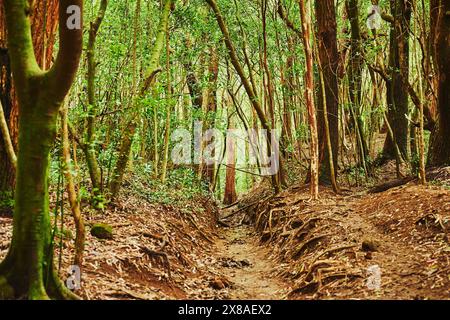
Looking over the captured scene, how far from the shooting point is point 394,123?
1388 centimetres

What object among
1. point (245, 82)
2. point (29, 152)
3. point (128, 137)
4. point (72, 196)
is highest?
point (245, 82)

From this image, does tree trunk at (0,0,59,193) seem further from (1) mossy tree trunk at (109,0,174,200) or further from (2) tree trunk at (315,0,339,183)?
(2) tree trunk at (315,0,339,183)

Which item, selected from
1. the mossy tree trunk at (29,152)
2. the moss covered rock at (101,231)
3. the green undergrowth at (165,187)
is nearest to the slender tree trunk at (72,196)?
the mossy tree trunk at (29,152)

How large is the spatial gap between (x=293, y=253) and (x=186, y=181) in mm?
6367

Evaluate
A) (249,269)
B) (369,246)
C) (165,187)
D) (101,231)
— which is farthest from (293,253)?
(165,187)

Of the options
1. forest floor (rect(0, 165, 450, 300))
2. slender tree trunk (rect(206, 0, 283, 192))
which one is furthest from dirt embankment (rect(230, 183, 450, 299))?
slender tree trunk (rect(206, 0, 283, 192))

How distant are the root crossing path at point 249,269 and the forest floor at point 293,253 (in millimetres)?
25

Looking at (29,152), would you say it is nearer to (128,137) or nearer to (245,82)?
(128,137)

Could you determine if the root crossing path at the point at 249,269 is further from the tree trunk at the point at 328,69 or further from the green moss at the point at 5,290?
the green moss at the point at 5,290

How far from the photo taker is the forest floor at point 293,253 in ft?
18.3

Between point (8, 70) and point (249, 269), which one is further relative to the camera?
point (249, 269)

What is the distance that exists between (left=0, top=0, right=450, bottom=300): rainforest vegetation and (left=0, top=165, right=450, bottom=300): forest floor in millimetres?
35

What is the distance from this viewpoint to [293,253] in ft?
27.7
